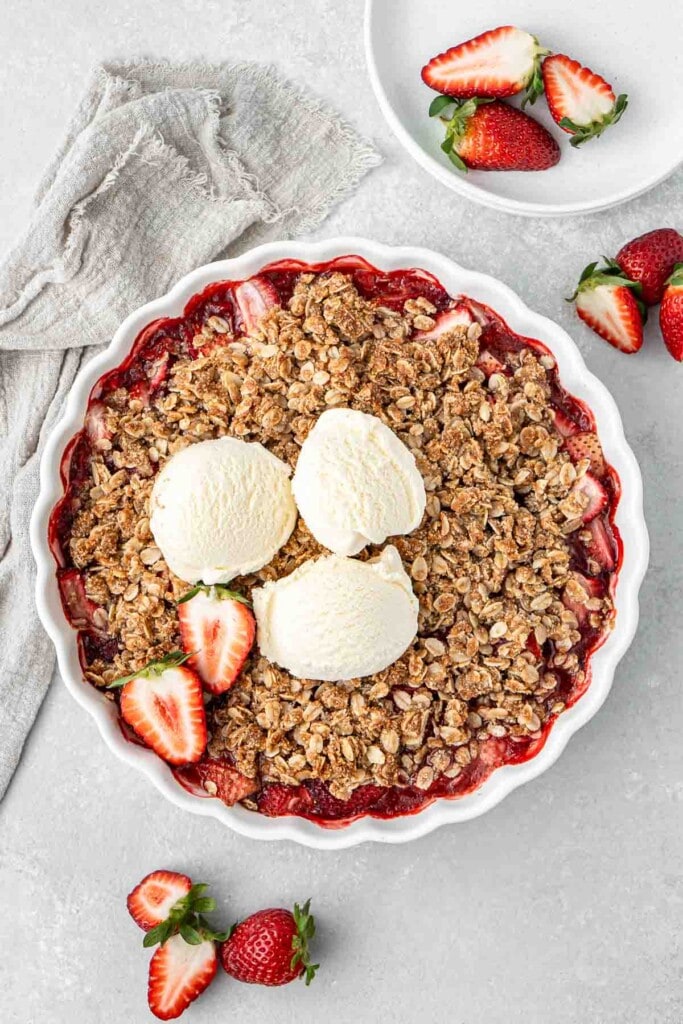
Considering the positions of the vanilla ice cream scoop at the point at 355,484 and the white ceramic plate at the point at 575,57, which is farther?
the white ceramic plate at the point at 575,57

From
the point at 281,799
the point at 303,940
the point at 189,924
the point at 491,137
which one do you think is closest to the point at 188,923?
the point at 189,924

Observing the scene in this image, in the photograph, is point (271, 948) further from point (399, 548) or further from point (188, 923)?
point (399, 548)

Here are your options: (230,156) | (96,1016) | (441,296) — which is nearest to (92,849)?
(96,1016)

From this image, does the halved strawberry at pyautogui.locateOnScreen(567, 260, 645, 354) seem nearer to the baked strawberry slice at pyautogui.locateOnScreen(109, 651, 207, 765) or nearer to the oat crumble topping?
the oat crumble topping

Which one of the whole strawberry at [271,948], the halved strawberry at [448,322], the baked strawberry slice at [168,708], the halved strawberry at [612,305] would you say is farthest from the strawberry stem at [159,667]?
the halved strawberry at [612,305]

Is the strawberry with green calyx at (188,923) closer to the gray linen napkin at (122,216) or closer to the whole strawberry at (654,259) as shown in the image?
the gray linen napkin at (122,216)

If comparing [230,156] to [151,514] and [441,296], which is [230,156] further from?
[151,514]
